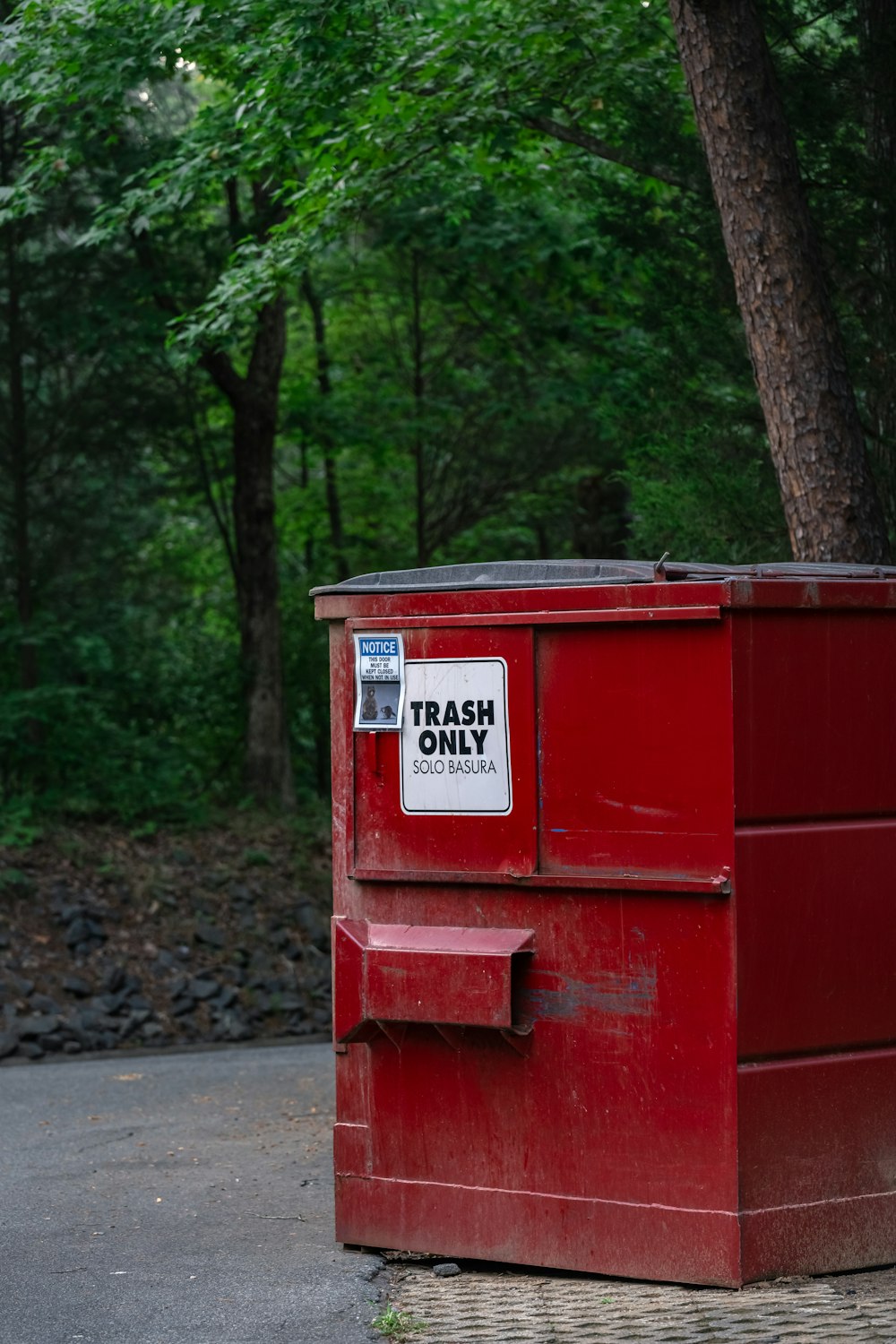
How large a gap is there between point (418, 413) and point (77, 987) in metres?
9.20

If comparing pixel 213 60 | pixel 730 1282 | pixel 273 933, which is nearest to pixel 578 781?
pixel 730 1282

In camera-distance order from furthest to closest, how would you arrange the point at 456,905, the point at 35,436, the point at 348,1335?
the point at 35,436 → the point at 456,905 → the point at 348,1335

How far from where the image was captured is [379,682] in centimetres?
506

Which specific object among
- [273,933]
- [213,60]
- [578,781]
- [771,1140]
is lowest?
[273,933]

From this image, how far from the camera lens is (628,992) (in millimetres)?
4547

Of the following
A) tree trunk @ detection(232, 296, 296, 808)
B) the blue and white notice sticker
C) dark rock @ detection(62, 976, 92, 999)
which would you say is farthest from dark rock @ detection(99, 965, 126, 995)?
the blue and white notice sticker

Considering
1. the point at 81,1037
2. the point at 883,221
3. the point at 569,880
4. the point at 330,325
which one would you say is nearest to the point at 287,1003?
the point at 81,1037

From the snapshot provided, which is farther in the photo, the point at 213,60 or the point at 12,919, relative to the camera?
the point at 12,919

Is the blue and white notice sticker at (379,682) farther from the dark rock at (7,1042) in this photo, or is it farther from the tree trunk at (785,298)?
the dark rock at (7,1042)

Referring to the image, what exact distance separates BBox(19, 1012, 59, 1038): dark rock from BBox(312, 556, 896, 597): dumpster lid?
6300mm

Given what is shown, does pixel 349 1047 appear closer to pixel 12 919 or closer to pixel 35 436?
pixel 12 919

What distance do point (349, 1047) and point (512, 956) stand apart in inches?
28.4

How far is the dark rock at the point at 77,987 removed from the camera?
36.8 feet

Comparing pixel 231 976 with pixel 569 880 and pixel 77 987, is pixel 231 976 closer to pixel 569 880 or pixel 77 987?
pixel 77 987
